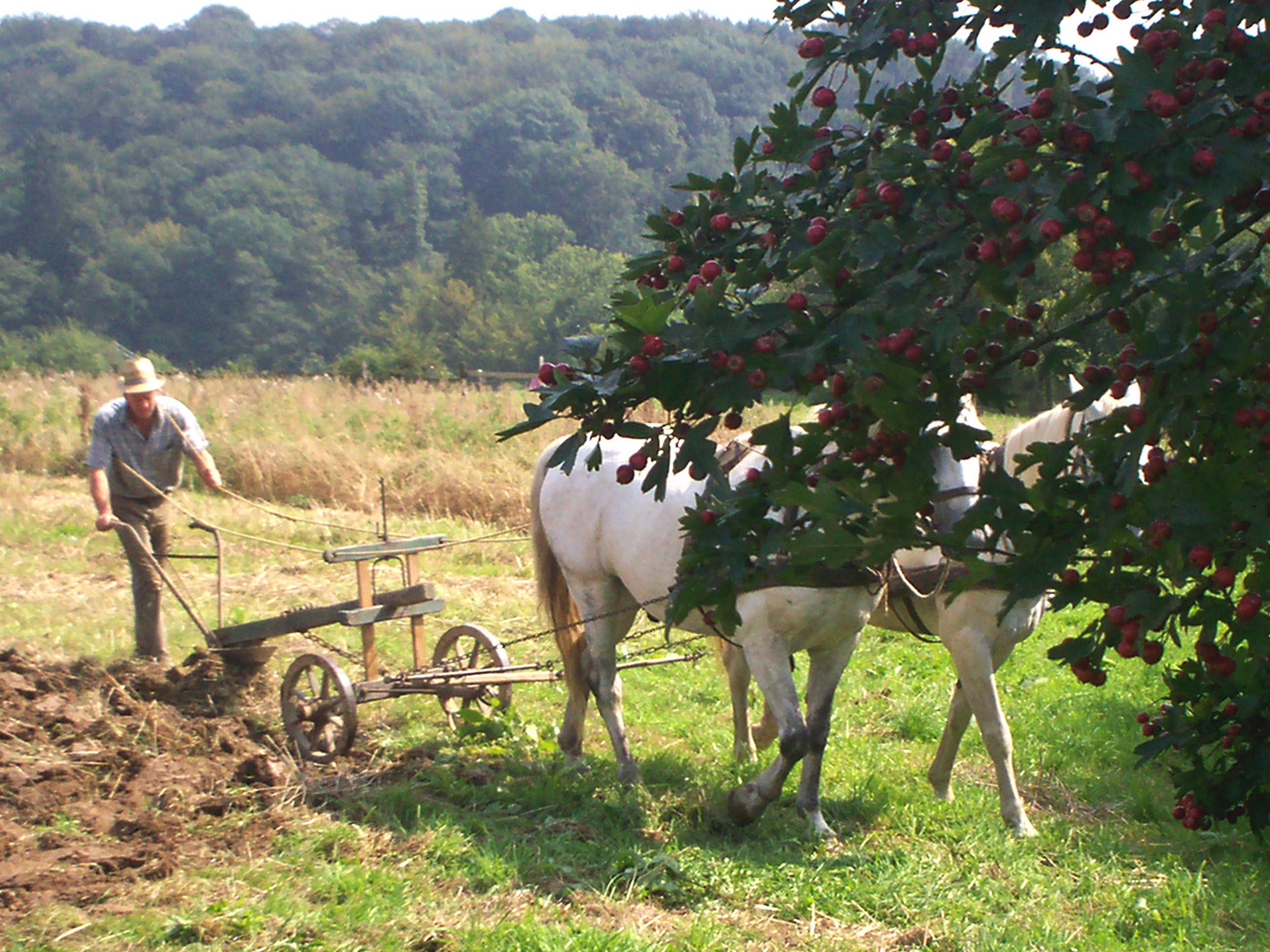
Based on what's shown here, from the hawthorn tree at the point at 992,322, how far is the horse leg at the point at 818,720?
2924 millimetres

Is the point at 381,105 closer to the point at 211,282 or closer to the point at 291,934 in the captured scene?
the point at 211,282

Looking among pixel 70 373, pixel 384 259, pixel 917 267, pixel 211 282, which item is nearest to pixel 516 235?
pixel 384 259

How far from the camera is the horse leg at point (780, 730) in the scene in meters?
4.61

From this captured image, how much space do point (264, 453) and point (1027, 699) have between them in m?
10.1

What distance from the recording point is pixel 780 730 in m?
4.69

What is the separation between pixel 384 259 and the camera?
75.6 metres

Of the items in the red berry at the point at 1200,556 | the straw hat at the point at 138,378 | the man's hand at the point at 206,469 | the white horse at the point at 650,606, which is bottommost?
the white horse at the point at 650,606

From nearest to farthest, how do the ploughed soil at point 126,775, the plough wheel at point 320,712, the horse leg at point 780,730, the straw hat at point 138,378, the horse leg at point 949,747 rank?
the ploughed soil at point 126,775 < the horse leg at point 780,730 < the horse leg at point 949,747 < the plough wheel at point 320,712 < the straw hat at point 138,378

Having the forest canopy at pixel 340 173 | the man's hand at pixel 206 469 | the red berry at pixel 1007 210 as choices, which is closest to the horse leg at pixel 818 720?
the red berry at pixel 1007 210

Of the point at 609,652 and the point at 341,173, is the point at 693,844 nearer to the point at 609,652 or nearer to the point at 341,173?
the point at 609,652

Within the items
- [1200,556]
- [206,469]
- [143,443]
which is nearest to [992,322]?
[1200,556]

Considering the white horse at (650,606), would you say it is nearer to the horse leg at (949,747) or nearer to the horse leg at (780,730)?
the horse leg at (780,730)

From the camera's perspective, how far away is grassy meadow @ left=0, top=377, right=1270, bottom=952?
3.66 meters

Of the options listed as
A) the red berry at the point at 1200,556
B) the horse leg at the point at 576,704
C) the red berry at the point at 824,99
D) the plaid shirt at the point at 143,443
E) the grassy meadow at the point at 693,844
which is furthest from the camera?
the plaid shirt at the point at 143,443
